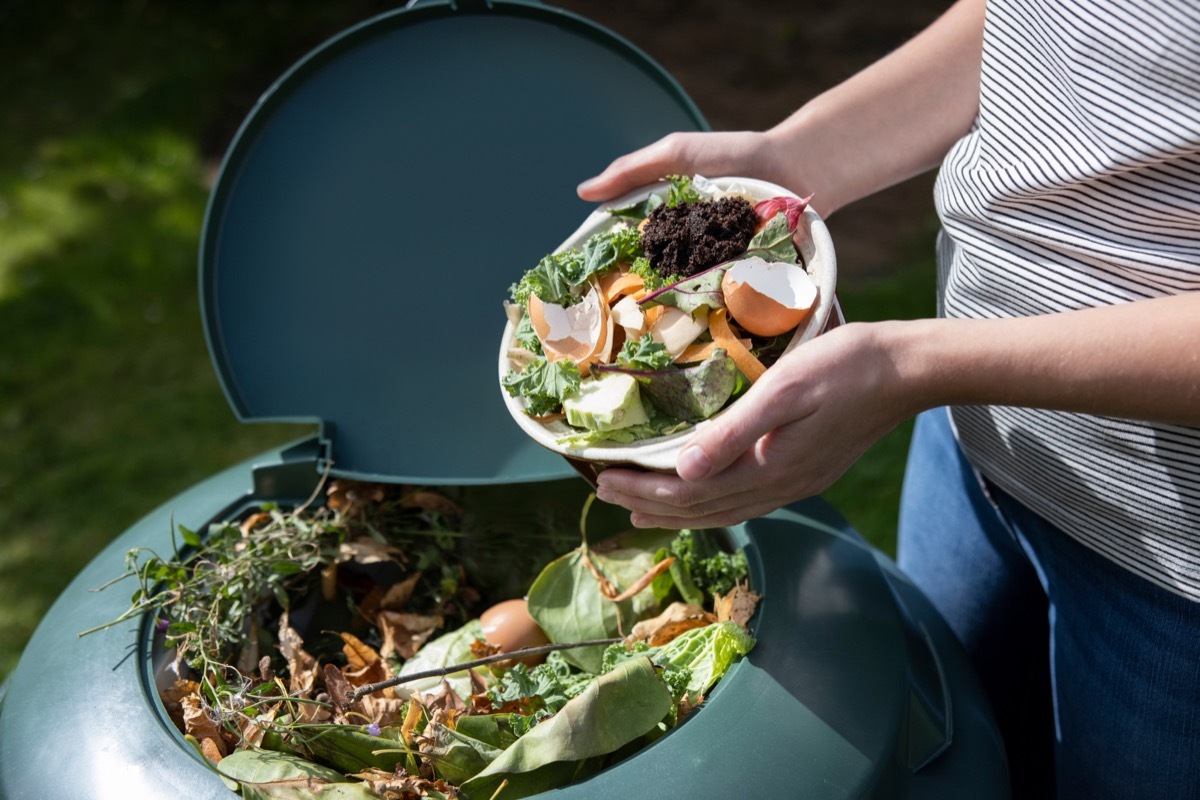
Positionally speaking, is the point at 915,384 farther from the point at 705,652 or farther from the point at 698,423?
the point at 705,652

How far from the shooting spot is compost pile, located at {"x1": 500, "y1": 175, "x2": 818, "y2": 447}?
939mm

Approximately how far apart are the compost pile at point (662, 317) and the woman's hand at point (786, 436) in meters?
0.05

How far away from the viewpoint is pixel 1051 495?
108cm

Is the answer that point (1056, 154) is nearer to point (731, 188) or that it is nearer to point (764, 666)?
point (731, 188)

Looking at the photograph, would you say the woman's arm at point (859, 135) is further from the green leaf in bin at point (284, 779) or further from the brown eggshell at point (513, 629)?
the green leaf in bin at point (284, 779)

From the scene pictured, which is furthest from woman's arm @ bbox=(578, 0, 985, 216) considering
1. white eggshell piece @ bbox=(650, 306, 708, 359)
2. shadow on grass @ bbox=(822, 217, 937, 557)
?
shadow on grass @ bbox=(822, 217, 937, 557)

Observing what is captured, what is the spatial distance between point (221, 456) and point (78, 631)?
5.14ft

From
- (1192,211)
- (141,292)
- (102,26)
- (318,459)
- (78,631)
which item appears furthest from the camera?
(102,26)

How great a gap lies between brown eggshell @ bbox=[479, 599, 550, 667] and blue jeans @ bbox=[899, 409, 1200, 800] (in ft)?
1.81

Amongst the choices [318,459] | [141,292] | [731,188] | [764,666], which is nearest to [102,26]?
[141,292]

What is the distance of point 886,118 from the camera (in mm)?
1206

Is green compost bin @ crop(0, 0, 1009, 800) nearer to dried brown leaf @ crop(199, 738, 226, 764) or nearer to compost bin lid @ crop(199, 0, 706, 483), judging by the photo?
compost bin lid @ crop(199, 0, 706, 483)

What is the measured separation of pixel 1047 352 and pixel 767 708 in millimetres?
410

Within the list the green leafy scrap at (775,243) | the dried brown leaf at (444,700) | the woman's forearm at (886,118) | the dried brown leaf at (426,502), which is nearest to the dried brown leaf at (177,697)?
the dried brown leaf at (444,700)
